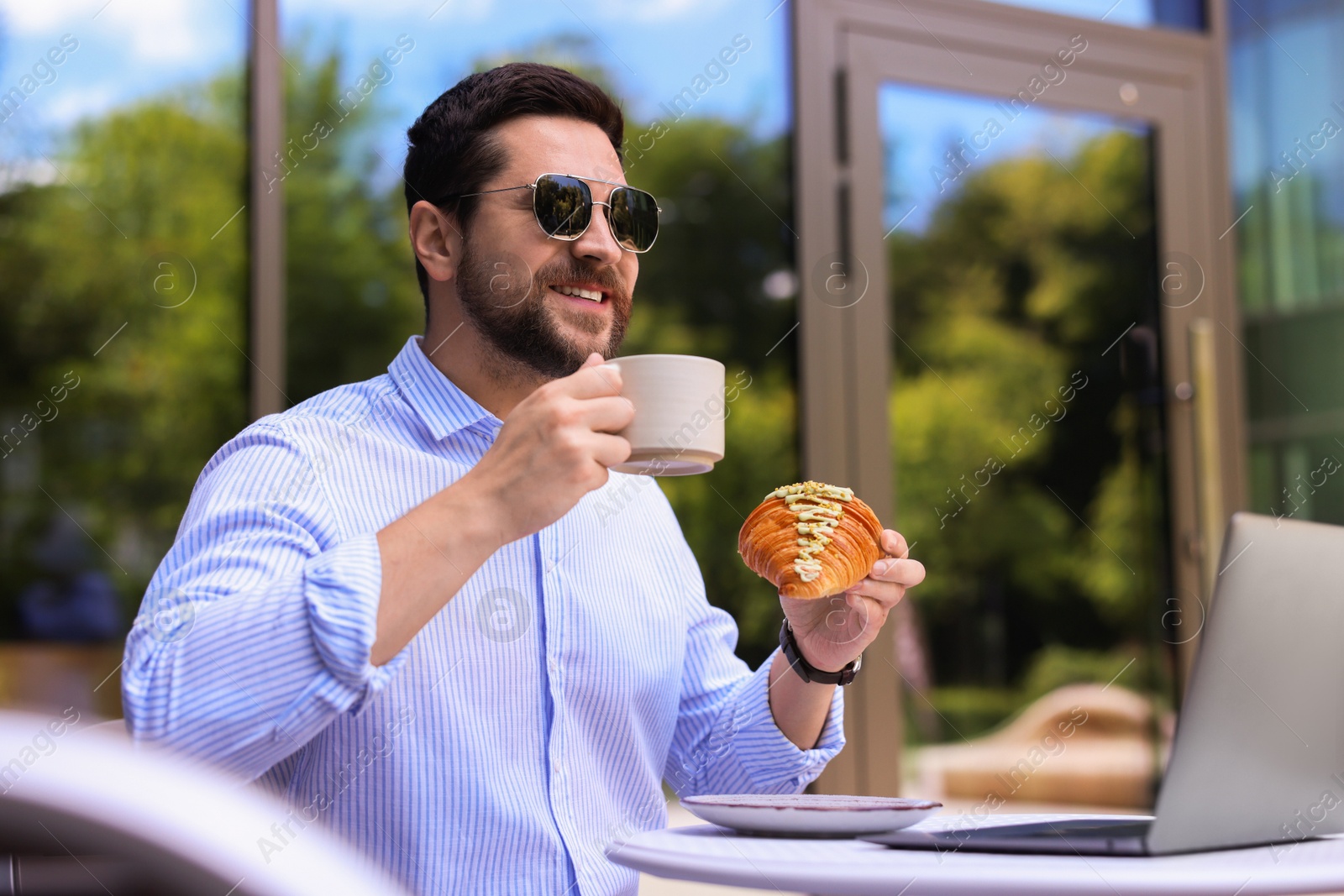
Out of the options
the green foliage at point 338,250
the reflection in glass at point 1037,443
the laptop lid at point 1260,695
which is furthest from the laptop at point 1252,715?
the reflection in glass at point 1037,443

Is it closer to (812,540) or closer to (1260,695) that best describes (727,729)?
(812,540)

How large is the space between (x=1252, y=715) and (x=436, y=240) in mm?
1510

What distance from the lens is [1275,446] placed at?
507 cm

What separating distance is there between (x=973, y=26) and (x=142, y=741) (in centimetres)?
400

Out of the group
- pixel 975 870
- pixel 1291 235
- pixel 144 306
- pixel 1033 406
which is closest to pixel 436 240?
pixel 975 870

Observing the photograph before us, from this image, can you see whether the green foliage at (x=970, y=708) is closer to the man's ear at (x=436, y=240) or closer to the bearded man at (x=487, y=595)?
the bearded man at (x=487, y=595)

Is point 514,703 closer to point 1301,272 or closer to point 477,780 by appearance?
point 477,780

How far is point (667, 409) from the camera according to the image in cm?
157

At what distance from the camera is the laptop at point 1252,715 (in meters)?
1.14

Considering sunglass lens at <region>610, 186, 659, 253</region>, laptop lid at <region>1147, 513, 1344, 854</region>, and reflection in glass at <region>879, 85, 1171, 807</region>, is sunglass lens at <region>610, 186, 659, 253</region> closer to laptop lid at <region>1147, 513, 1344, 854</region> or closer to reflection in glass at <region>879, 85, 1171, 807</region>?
laptop lid at <region>1147, 513, 1344, 854</region>

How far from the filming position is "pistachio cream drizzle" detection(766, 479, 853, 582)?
161 cm

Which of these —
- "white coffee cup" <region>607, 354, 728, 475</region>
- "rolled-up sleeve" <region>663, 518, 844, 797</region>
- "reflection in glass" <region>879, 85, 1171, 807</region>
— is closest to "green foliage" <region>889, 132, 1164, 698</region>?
"reflection in glass" <region>879, 85, 1171, 807</region>

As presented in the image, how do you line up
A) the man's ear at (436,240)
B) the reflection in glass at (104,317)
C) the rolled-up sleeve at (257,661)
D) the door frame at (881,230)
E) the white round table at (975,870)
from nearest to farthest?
1. the white round table at (975,870)
2. the rolled-up sleeve at (257,661)
3. the man's ear at (436,240)
4. the reflection in glass at (104,317)
5. the door frame at (881,230)

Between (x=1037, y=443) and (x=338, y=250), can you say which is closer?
(x=338, y=250)
